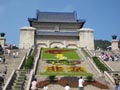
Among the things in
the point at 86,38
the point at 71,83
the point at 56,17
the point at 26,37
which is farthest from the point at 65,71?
the point at 56,17

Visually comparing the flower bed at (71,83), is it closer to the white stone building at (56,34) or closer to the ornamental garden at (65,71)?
the ornamental garden at (65,71)

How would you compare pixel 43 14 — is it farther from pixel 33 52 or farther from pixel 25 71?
pixel 25 71

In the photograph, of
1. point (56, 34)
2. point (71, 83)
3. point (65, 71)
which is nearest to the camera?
point (71, 83)

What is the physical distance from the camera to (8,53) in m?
49.6

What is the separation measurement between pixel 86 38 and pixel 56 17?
52.8 feet

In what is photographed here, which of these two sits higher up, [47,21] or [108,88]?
[47,21]

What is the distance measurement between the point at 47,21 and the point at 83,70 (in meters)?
39.8

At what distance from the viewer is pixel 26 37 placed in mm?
67062

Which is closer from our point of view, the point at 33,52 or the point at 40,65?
the point at 40,65

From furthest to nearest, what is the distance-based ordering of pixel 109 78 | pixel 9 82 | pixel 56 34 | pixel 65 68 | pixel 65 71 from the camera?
pixel 56 34 → pixel 65 68 → pixel 65 71 → pixel 109 78 → pixel 9 82

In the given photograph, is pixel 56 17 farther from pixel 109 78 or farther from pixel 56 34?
pixel 109 78

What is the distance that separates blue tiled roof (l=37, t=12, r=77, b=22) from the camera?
7856 cm

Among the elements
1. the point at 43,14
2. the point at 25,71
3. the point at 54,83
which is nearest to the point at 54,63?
the point at 25,71

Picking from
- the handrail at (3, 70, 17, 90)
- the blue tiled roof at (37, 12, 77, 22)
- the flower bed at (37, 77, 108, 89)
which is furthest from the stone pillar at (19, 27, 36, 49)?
the flower bed at (37, 77, 108, 89)
